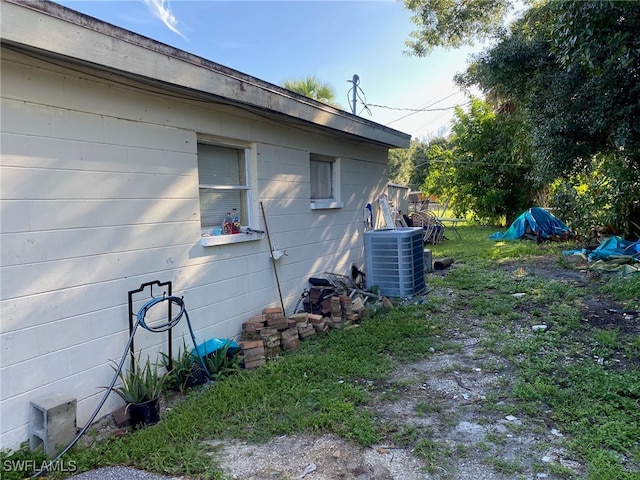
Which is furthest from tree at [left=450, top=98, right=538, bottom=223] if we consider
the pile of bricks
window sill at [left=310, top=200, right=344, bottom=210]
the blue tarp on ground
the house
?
the pile of bricks

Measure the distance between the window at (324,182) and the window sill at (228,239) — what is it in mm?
1267

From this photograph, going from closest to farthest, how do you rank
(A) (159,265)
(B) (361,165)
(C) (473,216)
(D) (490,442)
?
(D) (490,442) < (A) (159,265) < (B) (361,165) < (C) (473,216)

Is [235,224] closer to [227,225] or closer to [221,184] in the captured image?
[227,225]

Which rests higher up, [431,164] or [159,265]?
[431,164]

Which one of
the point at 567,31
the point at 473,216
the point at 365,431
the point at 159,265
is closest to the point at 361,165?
the point at 567,31

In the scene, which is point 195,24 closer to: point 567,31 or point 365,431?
point 567,31

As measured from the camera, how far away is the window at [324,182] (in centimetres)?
531

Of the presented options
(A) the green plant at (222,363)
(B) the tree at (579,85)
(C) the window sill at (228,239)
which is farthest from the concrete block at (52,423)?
(B) the tree at (579,85)

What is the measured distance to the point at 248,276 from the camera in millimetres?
4062

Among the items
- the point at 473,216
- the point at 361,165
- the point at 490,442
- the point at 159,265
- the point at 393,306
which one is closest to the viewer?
the point at 490,442

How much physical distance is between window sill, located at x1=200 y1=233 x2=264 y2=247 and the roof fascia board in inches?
49.1

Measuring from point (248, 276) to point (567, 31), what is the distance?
4.22 meters

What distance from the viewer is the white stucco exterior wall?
225cm

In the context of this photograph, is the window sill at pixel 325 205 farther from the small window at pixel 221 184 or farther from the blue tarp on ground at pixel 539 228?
the blue tarp on ground at pixel 539 228
